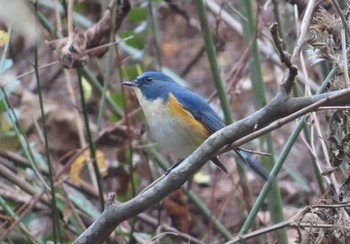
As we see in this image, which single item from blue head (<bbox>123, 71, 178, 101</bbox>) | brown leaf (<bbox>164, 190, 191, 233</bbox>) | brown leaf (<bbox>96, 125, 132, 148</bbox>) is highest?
blue head (<bbox>123, 71, 178, 101</bbox>)

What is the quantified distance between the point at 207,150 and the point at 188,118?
5.44 ft

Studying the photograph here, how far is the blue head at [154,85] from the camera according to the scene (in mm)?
3611

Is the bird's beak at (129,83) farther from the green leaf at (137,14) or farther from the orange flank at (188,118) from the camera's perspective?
the green leaf at (137,14)

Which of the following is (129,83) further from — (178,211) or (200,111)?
(178,211)

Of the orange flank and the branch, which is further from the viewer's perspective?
the orange flank

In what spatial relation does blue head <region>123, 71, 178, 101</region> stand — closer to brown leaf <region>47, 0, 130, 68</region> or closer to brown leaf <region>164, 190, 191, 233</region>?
brown leaf <region>47, 0, 130, 68</region>

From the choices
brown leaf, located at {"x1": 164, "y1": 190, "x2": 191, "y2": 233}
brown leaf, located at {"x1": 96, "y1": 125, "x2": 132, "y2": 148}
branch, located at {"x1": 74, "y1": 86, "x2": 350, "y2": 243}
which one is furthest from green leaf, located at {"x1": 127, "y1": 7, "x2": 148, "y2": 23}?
branch, located at {"x1": 74, "y1": 86, "x2": 350, "y2": 243}

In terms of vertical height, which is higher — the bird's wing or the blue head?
the blue head

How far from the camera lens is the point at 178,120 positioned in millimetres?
3488

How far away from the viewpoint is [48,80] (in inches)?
236

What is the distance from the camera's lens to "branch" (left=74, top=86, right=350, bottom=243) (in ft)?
5.71

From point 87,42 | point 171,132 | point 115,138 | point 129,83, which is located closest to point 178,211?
point 115,138

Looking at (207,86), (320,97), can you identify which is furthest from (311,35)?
(207,86)

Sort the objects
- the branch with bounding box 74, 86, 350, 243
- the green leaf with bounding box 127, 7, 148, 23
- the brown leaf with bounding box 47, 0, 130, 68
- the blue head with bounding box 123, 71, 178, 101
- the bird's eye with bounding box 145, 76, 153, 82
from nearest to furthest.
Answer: the branch with bounding box 74, 86, 350, 243 → the brown leaf with bounding box 47, 0, 130, 68 → the blue head with bounding box 123, 71, 178, 101 → the bird's eye with bounding box 145, 76, 153, 82 → the green leaf with bounding box 127, 7, 148, 23
